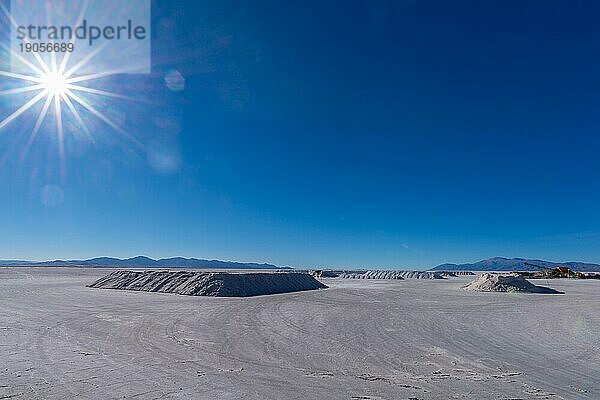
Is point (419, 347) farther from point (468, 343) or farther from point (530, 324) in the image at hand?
point (530, 324)

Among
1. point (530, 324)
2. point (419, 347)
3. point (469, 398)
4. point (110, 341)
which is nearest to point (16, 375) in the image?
point (110, 341)

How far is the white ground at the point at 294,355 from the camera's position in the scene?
773cm

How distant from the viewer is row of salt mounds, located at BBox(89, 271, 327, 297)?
28797 mm

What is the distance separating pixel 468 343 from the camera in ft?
40.6

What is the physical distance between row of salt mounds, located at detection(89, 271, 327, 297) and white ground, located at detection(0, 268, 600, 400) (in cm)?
1030

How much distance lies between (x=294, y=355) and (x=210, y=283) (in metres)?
20.1

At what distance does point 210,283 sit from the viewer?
2948 centimetres

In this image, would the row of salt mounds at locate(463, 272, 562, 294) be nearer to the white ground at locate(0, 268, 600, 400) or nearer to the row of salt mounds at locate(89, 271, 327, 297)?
the row of salt mounds at locate(89, 271, 327, 297)

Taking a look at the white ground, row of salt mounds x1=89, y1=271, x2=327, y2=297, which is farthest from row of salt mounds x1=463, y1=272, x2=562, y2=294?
the white ground

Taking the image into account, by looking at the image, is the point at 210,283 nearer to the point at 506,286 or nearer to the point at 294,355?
the point at 294,355

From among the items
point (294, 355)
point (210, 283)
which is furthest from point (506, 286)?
point (294, 355)

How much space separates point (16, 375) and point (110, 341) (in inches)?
144

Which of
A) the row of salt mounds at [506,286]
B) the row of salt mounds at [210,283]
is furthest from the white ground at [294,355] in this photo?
the row of salt mounds at [506,286]

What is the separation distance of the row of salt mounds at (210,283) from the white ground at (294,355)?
10.3m
